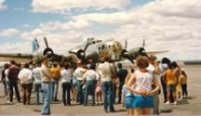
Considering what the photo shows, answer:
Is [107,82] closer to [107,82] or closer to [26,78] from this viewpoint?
[107,82]

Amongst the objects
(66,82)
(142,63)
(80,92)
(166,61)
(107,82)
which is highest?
(166,61)

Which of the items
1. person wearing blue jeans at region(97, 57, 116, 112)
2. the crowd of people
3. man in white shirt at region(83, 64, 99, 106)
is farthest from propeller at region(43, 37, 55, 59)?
person wearing blue jeans at region(97, 57, 116, 112)

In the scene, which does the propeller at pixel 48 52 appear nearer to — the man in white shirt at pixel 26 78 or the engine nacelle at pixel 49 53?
the engine nacelle at pixel 49 53

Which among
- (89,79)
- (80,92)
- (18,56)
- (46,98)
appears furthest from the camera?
(18,56)

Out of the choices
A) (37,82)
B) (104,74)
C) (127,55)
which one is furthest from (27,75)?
(127,55)

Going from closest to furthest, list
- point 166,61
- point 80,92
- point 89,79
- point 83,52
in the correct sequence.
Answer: point 89,79, point 166,61, point 80,92, point 83,52

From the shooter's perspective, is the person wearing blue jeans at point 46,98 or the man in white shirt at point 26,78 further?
the man in white shirt at point 26,78

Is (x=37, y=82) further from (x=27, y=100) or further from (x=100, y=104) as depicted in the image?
(x=100, y=104)

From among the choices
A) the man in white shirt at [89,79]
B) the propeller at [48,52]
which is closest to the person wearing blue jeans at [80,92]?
the man in white shirt at [89,79]

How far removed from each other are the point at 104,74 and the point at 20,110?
3.71 m

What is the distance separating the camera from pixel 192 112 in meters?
15.8

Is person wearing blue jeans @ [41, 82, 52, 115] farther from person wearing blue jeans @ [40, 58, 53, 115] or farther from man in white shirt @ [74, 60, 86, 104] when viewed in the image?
man in white shirt @ [74, 60, 86, 104]

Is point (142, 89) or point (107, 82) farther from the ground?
point (107, 82)

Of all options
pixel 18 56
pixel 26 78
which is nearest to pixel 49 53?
pixel 18 56
